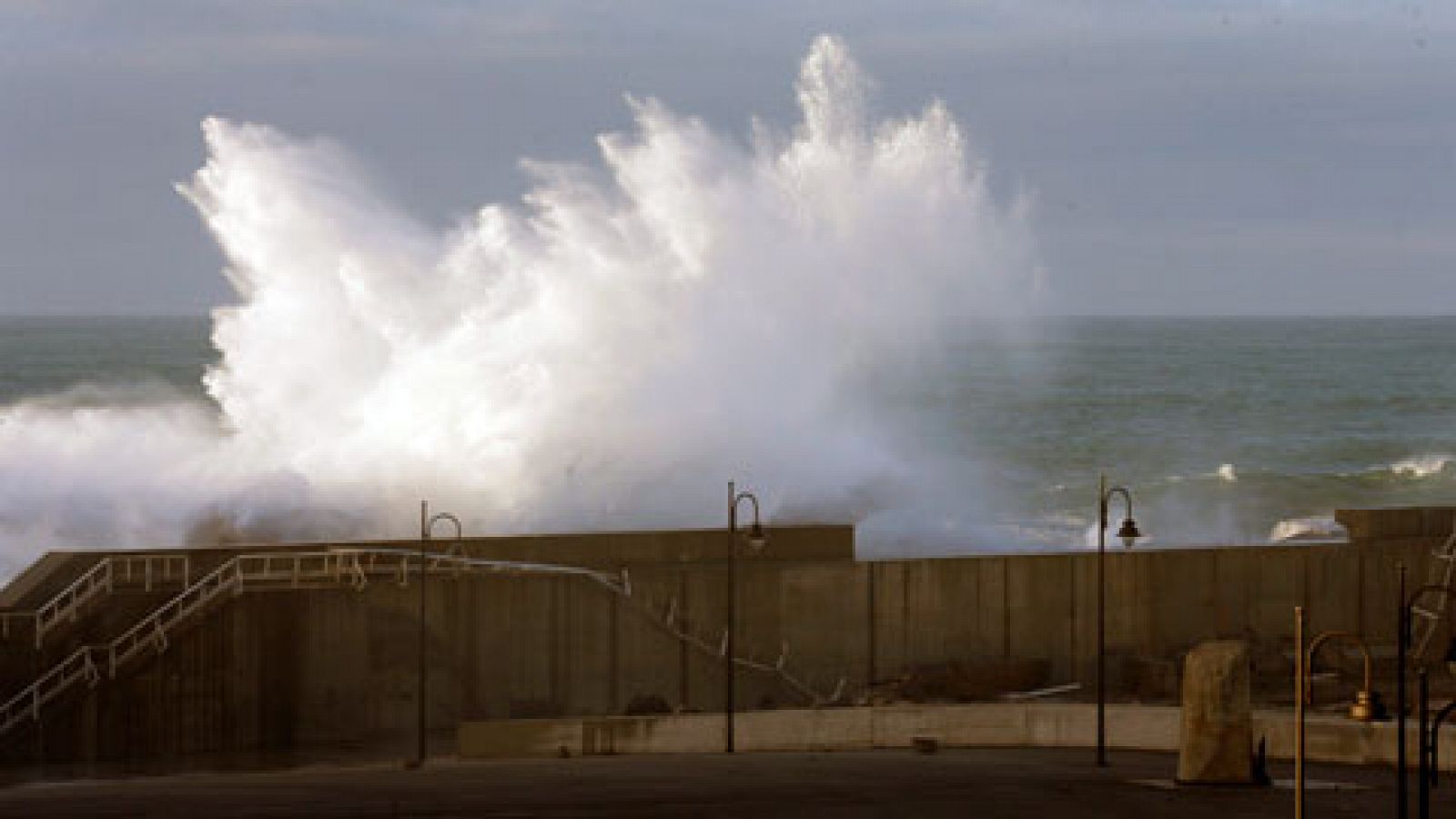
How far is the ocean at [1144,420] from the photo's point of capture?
255 feet

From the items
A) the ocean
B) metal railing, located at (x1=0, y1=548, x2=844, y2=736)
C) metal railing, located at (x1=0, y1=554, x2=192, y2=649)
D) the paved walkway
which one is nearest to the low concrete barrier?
the paved walkway

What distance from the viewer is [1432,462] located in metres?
92.8

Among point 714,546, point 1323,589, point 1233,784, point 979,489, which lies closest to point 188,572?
point 714,546

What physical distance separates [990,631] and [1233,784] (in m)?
12.1

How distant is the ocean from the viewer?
7769 cm

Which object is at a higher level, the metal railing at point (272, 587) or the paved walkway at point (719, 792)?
the metal railing at point (272, 587)

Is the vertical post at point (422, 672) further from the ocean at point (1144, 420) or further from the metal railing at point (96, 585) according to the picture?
the ocean at point (1144, 420)

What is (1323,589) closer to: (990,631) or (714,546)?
(990,631)

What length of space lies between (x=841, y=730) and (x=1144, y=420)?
81.1 metres

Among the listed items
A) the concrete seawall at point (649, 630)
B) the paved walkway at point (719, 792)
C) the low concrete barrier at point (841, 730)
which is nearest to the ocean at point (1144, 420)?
the concrete seawall at point (649, 630)

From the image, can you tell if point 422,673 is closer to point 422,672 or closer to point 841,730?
point 422,672

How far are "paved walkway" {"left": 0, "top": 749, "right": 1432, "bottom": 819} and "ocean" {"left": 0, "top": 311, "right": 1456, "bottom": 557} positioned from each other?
21.9 m

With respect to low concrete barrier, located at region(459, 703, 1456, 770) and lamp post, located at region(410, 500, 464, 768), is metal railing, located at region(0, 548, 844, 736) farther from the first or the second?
low concrete barrier, located at region(459, 703, 1456, 770)

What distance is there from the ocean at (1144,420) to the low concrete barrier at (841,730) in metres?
19.1
